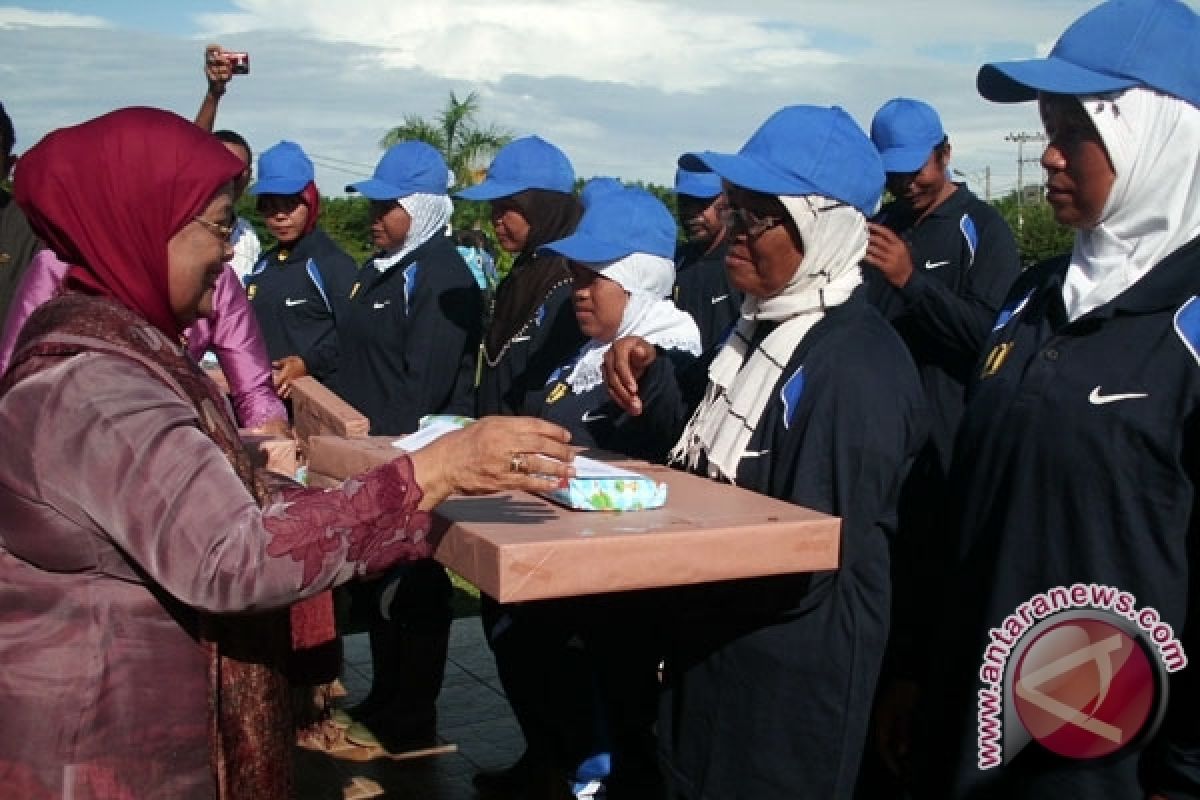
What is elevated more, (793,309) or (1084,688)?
(793,309)

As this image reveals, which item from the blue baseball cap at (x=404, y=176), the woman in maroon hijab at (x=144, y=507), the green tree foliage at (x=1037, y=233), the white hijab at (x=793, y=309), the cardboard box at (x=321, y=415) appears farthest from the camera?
the green tree foliage at (x=1037, y=233)

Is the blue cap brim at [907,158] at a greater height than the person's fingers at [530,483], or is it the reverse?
the blue cap brim at [907,158]

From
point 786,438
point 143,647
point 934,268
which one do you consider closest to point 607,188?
point 934,268

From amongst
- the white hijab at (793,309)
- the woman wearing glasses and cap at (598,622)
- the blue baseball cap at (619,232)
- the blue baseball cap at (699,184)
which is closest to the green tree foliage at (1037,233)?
the blue baseball cap at (699,184)

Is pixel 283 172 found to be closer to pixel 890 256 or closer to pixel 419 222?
pixel 419 222

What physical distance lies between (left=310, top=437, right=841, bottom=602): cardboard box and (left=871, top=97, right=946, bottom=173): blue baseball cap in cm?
265

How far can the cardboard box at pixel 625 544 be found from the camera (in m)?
2.01

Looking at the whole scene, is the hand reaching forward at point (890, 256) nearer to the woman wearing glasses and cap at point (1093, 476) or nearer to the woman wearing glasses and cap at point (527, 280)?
the woman wearing glasses and cap at point (527, 280)

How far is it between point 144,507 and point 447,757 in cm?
329

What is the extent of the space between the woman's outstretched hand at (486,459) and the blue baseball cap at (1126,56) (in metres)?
1.08

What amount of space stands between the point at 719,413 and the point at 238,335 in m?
1.72

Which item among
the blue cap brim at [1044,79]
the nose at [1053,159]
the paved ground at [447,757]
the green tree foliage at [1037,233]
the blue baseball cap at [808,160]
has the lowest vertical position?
the green tree foliage at [1037,233]

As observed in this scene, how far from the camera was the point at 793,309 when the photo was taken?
8.71ft

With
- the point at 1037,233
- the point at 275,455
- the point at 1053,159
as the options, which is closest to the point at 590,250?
the point at 275,455
